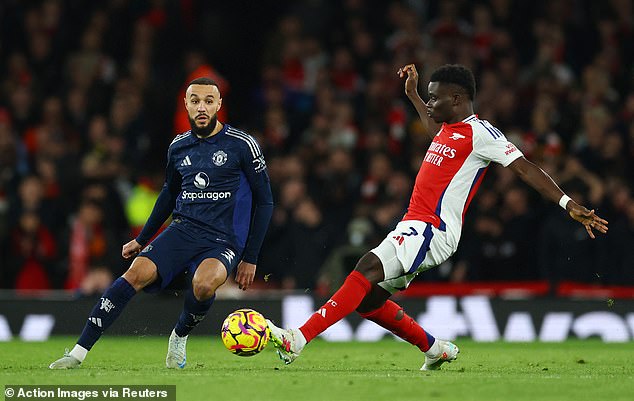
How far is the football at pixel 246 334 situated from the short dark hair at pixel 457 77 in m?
2.23

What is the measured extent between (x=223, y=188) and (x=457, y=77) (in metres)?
1.90

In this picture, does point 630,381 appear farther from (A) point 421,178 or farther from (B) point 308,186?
(B) point 308,186

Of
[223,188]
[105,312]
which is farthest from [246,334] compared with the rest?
[223,188]

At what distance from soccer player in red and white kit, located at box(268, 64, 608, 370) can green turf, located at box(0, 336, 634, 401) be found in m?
0.35

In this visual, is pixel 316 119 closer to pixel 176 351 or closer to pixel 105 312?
pixel 176 351

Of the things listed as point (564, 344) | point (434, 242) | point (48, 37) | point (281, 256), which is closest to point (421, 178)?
point (434, 242)

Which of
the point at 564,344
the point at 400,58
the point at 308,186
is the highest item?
the point at 400,58

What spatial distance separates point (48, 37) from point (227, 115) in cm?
278

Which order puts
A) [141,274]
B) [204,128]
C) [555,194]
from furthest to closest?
[204,128]
[141,274]
[555,194]

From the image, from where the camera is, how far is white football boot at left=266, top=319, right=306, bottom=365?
339 inches

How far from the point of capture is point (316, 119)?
16.4 metres

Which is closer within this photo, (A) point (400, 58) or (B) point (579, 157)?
(B) point (579, 157)

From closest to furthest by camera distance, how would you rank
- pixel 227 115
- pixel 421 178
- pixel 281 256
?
pixel 421 178 → pixel 281 256 → pixel 227 115

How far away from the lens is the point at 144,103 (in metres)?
17.3
